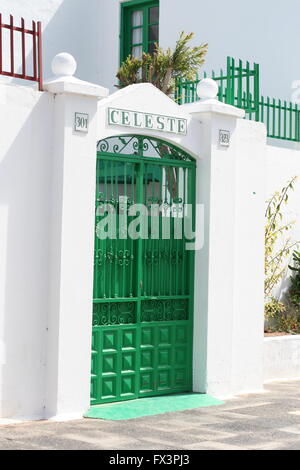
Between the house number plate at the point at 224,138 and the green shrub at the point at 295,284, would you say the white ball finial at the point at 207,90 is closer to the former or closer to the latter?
the house number plate at the point at 224,138

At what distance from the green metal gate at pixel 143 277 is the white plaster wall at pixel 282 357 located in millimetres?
1528

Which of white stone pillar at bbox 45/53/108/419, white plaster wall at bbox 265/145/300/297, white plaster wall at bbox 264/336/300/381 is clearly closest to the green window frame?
white plaster wall at bbox 265/145/300/297

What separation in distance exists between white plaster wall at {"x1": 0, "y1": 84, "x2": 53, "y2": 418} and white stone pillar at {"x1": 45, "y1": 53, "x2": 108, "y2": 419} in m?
0.09

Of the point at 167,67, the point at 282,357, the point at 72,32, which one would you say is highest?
the point at 72,32

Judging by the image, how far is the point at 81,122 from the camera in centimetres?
785

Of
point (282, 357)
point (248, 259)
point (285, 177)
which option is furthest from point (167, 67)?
point (282, 357)

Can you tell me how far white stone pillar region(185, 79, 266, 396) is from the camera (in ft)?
29.7

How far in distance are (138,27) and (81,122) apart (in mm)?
7163

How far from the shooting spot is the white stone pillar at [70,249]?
770 cm

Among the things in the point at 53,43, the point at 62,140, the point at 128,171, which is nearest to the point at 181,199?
the point at 128,171

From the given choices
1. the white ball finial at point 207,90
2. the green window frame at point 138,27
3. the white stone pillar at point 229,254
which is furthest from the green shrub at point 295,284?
the green window frame at point 138,27

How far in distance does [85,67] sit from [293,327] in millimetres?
5977

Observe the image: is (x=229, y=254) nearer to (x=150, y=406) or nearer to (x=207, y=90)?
(x=207, y=90)

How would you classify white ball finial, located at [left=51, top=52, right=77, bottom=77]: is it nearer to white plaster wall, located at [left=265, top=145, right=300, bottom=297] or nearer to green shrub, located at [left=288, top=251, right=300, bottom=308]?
white plaster wall, located at [left=265, top=145, right=300, bottom=297]
